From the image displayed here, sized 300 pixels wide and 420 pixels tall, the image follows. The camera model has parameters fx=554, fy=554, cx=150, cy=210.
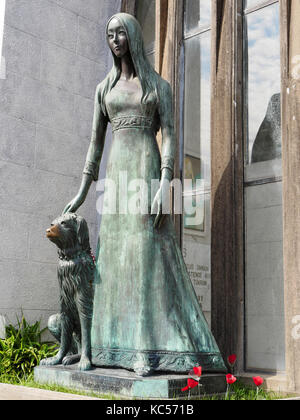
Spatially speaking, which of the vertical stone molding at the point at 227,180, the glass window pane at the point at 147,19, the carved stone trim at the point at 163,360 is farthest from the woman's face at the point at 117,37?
the glass window pane at the point at 147,19

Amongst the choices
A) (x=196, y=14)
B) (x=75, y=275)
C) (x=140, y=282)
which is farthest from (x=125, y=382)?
(x=196, y=14)

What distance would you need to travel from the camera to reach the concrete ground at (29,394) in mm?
3396

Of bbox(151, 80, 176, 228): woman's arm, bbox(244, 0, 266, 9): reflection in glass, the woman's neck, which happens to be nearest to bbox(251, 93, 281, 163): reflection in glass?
bbox(244, 0, 266, 9): reflection in glass

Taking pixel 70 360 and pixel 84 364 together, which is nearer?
pixel 84 364

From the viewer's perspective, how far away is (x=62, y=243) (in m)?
4.21

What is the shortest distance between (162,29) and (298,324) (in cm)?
381

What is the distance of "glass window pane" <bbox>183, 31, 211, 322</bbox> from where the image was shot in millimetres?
5836

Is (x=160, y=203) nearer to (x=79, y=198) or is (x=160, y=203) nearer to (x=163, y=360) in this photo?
(x=79, y=198)

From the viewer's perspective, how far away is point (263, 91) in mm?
5535

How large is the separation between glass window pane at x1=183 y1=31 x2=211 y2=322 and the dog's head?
1884 millimetres

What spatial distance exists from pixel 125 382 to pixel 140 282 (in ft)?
2.44

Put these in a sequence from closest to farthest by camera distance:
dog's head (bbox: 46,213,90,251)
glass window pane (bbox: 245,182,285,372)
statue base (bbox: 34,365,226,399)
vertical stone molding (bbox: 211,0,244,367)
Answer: statue base (bbox: 34,365,226,399) → dog's head (bbox: 46,213,90,251) → glass window pane (bbox: 245,182,285,372) → vertical stone molding (bbox: 211,0,244,367)

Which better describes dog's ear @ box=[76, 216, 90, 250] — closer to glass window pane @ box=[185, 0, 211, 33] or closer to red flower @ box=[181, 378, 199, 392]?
red flower @ box=[181, 378, 199, 392]

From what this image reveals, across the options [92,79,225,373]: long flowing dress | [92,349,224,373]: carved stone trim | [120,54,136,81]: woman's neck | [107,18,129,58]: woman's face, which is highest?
[107,18,129,58]: woman's face
